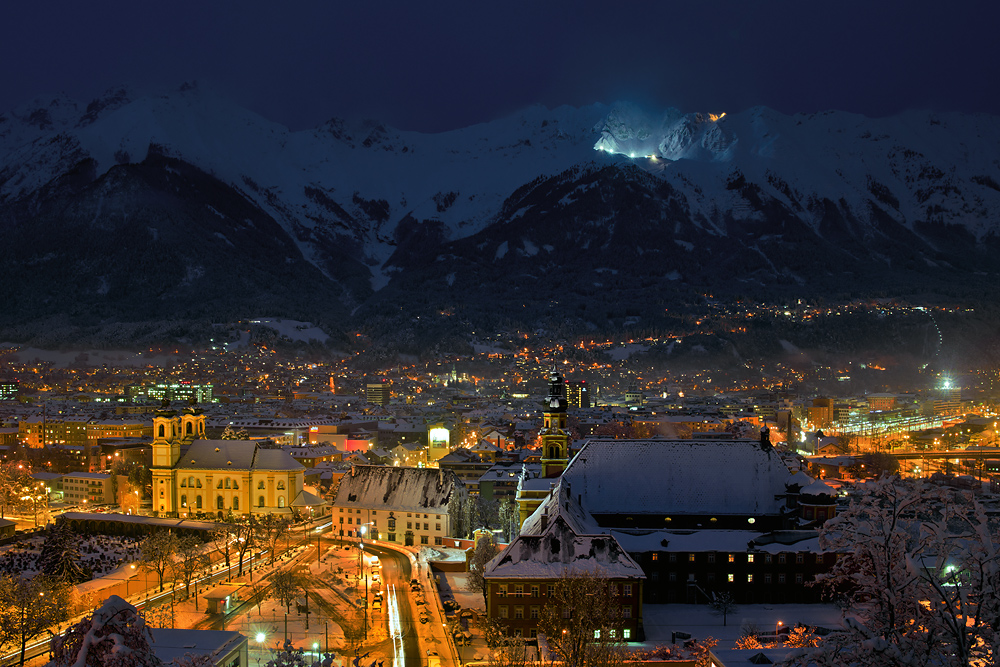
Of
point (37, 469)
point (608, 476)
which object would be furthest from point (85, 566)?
point (37, 469)

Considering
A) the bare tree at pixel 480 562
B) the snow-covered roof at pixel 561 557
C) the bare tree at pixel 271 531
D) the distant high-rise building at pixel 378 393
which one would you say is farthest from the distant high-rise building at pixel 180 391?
the snow-covered roof at pixel 561 557

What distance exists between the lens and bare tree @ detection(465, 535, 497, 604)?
132ft

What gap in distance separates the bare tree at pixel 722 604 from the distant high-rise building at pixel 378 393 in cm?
13503

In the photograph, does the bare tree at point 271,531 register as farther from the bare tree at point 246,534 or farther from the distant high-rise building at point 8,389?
the distant high-rise building at point 8,389

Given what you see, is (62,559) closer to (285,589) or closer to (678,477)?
(285,589)

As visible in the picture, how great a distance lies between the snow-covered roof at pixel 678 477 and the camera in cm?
4131

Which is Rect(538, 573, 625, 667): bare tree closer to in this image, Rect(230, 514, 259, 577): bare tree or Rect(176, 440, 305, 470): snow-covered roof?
Rect(230, 514, 259, 577): bare tree

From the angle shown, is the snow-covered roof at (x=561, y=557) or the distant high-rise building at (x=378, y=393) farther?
the distant high-rise building at (x=378, y=393)

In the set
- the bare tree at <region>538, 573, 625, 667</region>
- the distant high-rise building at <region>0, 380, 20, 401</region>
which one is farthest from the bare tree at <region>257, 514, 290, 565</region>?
the distant high-rise building at <region>0, 380, 20, 401</region>

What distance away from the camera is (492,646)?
31.3 m

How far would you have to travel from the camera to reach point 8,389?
174 metres

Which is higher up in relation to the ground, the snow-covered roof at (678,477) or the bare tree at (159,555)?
the snow-covered roof at (678,477)

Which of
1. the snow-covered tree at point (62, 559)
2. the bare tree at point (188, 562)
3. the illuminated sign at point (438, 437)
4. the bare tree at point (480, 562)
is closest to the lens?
the bare tree at point (188, 562)

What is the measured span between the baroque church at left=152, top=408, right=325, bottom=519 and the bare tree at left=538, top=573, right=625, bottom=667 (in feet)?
107
